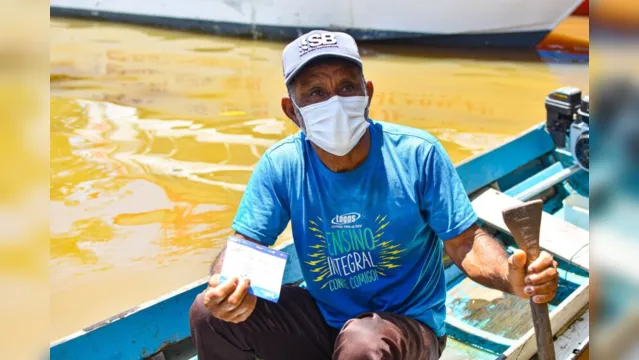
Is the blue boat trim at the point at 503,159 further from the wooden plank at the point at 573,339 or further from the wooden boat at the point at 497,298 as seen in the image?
the wooden plank at the point at 573,339

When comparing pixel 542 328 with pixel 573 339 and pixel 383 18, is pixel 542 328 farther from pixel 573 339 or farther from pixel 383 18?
pixel 383 18

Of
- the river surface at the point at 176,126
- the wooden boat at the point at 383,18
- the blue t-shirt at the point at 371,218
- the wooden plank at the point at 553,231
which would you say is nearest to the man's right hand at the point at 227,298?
the blue t-shirt at the point at 371,218

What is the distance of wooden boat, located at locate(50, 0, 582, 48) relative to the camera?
1319 centimetres

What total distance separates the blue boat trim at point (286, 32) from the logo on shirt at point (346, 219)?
11.5m

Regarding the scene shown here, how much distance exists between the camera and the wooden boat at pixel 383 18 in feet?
43.3

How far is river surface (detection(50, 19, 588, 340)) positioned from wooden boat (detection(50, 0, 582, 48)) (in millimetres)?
362

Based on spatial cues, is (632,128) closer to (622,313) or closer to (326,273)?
(622,313)

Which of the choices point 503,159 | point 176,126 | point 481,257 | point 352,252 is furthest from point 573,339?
point 176,126

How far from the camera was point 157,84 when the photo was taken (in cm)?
1116

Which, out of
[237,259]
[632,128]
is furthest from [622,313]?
[237,259]

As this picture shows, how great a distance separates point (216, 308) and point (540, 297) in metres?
0.99

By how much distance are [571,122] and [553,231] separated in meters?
1.10

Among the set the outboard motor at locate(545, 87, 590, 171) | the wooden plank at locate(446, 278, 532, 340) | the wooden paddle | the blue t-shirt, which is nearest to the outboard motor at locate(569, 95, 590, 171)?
the outboard motor at locate(545, 87, 590, 171)

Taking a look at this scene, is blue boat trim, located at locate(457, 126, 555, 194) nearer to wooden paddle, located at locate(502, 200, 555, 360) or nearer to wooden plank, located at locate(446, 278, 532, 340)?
wooden plank, located at locate(446, 278, 532, 340)
